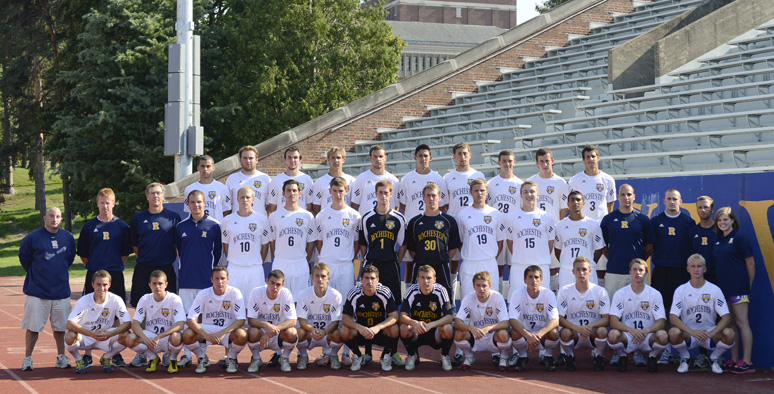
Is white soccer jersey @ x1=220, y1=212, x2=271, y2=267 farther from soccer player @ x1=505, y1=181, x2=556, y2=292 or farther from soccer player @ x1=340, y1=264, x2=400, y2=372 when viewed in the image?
soccer player @ x1=505, y1=181, x2=556, y2=292

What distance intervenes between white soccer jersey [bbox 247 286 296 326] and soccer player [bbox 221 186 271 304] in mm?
590

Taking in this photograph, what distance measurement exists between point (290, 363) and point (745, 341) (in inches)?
191

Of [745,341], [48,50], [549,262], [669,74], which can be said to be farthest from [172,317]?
[48,50]

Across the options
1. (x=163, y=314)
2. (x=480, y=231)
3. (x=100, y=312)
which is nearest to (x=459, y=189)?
(x=480, y=231)

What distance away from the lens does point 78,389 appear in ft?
26.1

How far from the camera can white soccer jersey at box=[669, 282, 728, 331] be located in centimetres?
895

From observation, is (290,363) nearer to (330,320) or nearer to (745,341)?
(330,320)

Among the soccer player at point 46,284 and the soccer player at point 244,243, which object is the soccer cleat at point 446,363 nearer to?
the soccer player at point 244,243

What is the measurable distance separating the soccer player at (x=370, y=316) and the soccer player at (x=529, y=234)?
63.4 inches

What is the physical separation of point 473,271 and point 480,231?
0.46 metres

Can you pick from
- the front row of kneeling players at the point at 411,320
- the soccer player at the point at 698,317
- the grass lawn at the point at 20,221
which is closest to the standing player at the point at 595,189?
the front row of kneeling players at the point at 411,320

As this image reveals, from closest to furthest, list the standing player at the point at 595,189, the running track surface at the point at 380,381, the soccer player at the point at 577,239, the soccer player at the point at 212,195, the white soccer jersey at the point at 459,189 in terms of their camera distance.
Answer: the running track surface at the point at 380,381 → the soccer player at the point at 577,239 → the standing player at the point at 595,189 → the white soccer jersey at the point at 459,189 → the soccer player at the point at 212,195

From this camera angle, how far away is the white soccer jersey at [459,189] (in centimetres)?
1060

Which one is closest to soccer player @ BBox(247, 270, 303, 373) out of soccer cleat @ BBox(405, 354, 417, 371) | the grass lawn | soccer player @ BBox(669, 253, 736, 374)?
soccer cleat @ BBox(405, 354, 417, 371)
